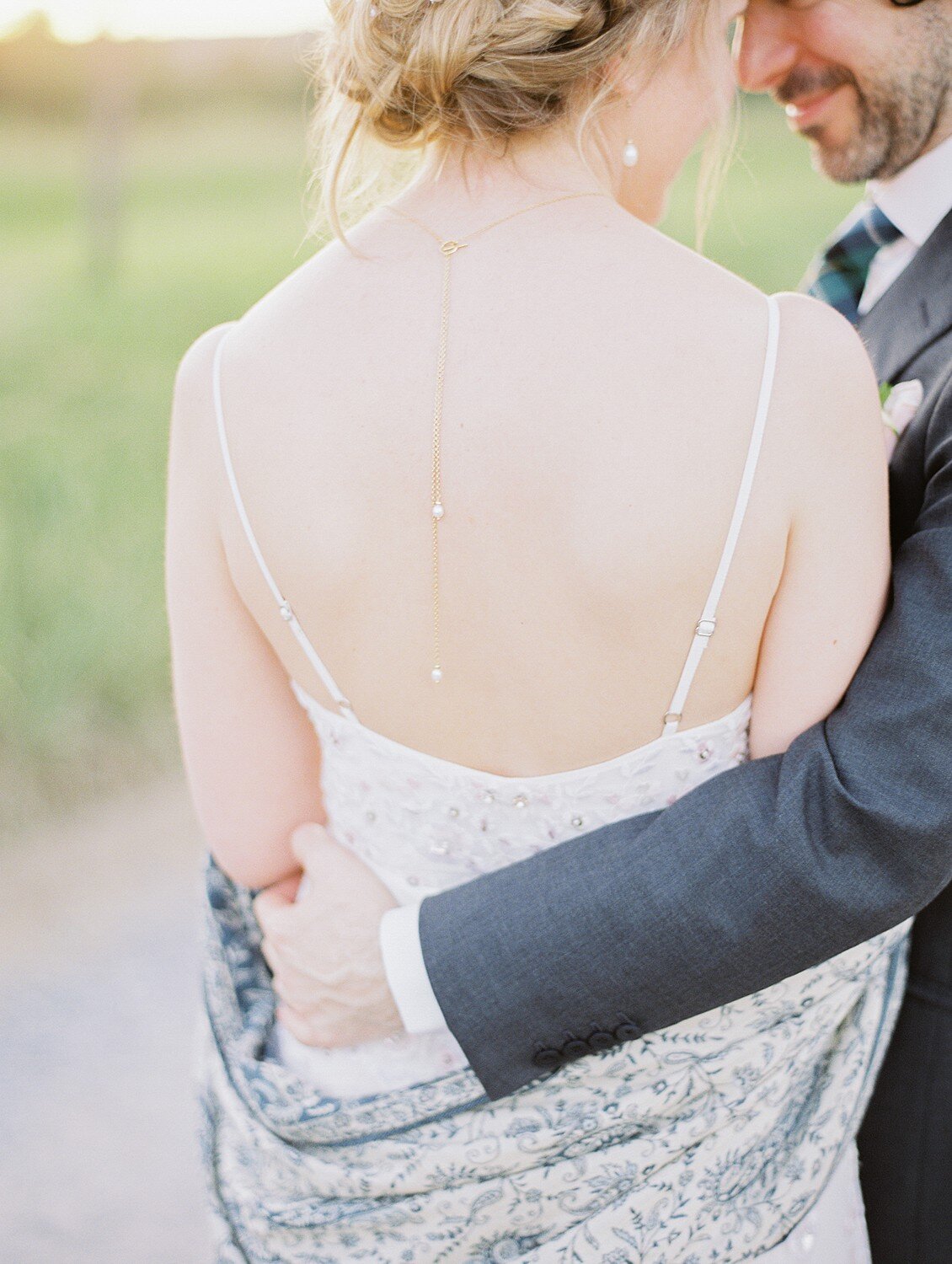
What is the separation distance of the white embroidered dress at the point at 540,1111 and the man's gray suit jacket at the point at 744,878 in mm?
58

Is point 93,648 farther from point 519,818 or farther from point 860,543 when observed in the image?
point 860,543

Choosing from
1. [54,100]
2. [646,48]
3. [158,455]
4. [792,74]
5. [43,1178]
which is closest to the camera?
[646,48]

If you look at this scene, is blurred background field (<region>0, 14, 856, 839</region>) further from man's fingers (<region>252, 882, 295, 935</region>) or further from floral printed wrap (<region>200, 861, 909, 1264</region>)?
floral printed wrap (<region>200, 861, 909, 1264</region>)

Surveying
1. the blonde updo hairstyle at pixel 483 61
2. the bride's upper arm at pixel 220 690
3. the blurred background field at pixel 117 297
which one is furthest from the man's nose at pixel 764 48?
the bride's upper arm at pixel 220 690

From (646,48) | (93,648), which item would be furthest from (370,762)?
(93,648)

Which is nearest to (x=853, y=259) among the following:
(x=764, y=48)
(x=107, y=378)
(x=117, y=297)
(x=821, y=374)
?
(x=764, y=48)

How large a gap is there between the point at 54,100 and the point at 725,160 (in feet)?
45.0

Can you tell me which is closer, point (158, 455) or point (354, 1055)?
point (354, 1055)

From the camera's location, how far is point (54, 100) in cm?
1309

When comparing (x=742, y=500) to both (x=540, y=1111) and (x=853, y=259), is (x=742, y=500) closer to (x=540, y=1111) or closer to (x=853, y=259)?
(x=540, y=1111)

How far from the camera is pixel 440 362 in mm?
1184

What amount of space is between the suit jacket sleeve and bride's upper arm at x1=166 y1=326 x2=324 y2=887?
326mm

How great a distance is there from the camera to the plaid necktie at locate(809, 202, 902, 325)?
1875mm

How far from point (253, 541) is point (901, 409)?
2.61ft
